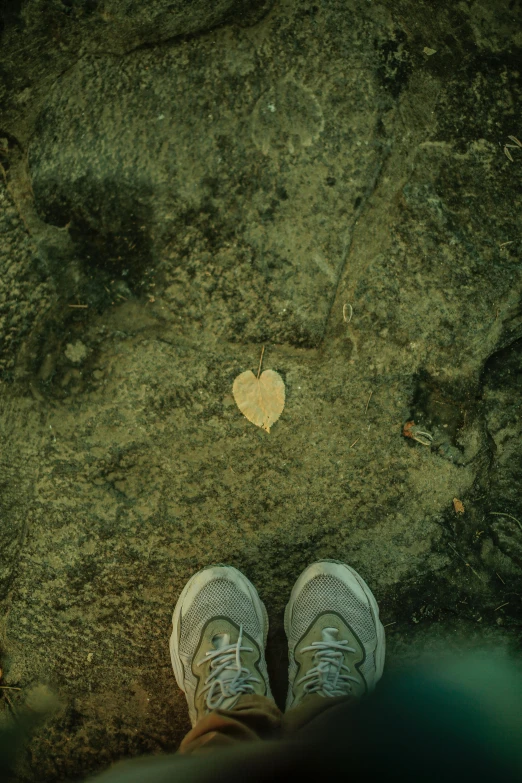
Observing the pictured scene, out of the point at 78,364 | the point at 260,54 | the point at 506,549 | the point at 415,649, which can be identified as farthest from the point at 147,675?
the point at 260,54

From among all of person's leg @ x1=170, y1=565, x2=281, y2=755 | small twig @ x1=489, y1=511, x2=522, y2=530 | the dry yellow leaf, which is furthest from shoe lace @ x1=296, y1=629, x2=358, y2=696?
the dry yellow leaf

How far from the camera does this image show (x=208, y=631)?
67.8 inches

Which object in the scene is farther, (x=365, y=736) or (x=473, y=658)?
(x=473, y=658)

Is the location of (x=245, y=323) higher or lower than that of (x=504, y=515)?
higher

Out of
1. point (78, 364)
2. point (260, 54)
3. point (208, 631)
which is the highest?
point (260, 54)

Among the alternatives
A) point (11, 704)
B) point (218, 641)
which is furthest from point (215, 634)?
point (11, 704)

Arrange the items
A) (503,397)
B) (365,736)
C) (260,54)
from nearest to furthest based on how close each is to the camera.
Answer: (365,736) < (260,54) < (503,397)

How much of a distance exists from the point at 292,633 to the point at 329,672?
0.51ft

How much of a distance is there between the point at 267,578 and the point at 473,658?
0.70 meters

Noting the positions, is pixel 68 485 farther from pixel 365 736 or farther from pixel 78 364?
pixel 365 736

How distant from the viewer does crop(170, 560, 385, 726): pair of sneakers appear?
168 cm

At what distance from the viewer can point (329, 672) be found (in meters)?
1.67

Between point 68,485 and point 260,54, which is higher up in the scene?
point 260,54

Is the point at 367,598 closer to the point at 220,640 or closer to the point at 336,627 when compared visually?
the point at 336,627
